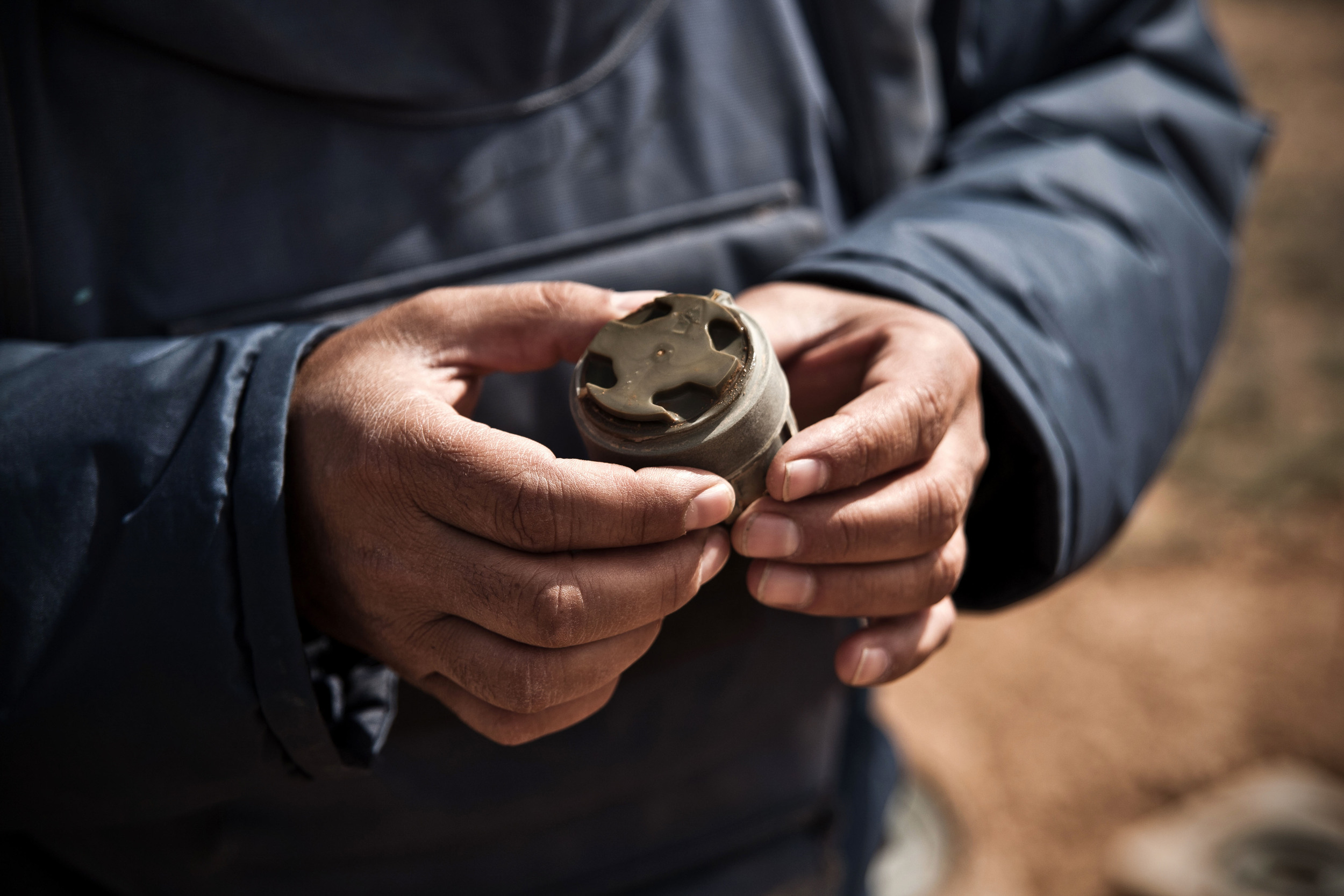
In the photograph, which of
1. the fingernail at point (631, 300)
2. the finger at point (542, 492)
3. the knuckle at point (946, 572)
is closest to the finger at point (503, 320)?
the fingernail at point (631, 300)

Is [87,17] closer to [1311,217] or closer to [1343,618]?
[1343,618]

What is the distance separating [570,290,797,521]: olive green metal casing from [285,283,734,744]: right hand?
45 mm

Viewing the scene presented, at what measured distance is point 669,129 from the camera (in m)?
1.50

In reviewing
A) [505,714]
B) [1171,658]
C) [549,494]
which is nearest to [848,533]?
[549,494]

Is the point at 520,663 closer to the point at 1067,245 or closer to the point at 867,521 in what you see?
the point at 867,521

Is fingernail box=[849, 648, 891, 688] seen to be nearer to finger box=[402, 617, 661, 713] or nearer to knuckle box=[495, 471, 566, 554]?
finger box=[402, 617, 661, 713]

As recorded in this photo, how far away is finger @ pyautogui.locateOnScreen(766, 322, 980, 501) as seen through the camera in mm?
1051

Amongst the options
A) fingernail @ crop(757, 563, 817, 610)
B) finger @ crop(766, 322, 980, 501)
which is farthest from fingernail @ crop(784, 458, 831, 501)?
fingernail @ crop(757, 563, 817, 610)

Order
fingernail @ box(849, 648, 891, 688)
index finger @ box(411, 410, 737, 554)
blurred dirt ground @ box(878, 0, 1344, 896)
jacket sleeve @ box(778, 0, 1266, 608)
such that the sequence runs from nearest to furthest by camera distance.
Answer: index finger @ box(411, 410, 737, 554) → fingernail @ box(849, 648, 891, 688) → jacket sleeve @ box(778, 0, 1266, 608) → blurred dirt ground @ box(878, 0, 1344, 896)

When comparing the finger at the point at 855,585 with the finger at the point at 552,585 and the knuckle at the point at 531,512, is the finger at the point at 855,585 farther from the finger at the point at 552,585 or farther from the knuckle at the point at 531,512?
the knuckle at the point at 531,512

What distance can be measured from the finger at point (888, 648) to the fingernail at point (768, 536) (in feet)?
0.68

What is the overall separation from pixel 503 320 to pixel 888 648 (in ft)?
2.17

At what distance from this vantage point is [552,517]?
0.98 m

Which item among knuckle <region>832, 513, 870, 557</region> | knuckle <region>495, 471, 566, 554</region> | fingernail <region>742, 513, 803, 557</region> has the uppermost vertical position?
knuckle <region>495, 471, 566, 554</region>
